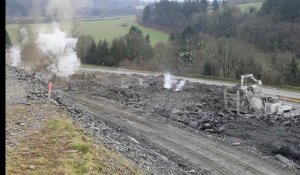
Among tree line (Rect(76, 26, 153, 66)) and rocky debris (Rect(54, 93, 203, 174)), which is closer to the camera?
rocky debris (Rect(54, 93, 203, 174))

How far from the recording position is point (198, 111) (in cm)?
3012

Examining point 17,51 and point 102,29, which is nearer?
point 17,51

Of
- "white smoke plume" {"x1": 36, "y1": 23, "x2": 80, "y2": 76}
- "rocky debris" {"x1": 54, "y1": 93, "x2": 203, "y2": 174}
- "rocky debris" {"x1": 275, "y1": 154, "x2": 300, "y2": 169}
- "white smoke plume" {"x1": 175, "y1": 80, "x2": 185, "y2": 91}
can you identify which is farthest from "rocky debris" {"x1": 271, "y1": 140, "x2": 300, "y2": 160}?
"white smoke plume" {"x1": 36, "y1": 23, "x2": 80, "y2": 76}

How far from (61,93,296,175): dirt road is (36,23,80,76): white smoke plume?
1585 cm

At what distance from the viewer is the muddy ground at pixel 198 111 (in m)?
22.8

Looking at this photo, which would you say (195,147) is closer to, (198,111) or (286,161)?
(286,161)

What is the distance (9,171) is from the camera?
405 inches

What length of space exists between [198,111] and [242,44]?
125 ft

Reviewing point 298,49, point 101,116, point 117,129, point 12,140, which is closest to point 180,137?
point 117,129

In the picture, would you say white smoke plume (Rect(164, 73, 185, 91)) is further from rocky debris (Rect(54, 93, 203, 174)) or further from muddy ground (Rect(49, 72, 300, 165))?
rocky debris (Rect(54, 93, 203, 174))

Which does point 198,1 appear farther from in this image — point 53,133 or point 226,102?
point 53,133

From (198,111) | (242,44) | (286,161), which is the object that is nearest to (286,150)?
(286,161)

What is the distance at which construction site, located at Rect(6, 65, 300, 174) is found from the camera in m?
17.9

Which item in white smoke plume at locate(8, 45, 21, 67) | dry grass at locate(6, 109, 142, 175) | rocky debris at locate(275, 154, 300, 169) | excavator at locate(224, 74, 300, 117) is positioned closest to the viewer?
dry grass at locate(6, 109, 142, 175)
